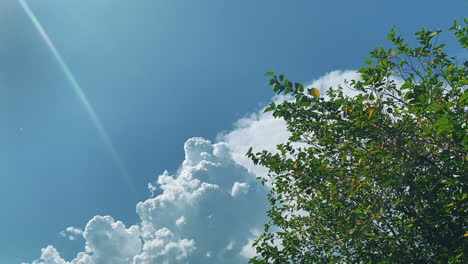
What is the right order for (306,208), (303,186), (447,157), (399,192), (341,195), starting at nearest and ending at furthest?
(447,157), (399,192), (341,195), (303,186), (306,208)

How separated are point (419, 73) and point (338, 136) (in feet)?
10.0

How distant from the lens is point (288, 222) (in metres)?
13.3

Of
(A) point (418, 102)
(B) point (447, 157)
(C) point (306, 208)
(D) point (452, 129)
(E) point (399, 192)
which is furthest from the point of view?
(C) point (306, 208)

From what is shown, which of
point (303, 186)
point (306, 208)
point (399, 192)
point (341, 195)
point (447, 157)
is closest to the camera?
point (447, 157)

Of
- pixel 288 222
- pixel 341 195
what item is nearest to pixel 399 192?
pixel 341 195

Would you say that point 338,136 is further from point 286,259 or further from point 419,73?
point 286,259

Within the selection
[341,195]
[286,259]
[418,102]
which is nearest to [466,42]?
[418,102]

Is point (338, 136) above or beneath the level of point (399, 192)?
above

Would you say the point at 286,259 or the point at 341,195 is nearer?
the point at 341,195

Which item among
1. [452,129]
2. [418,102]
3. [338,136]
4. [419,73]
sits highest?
[338,136]

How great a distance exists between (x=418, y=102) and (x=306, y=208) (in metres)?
8.34

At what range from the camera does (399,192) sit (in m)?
8.37

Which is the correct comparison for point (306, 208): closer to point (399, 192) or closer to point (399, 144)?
point (399, 192)

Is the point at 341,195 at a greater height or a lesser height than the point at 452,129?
greater
